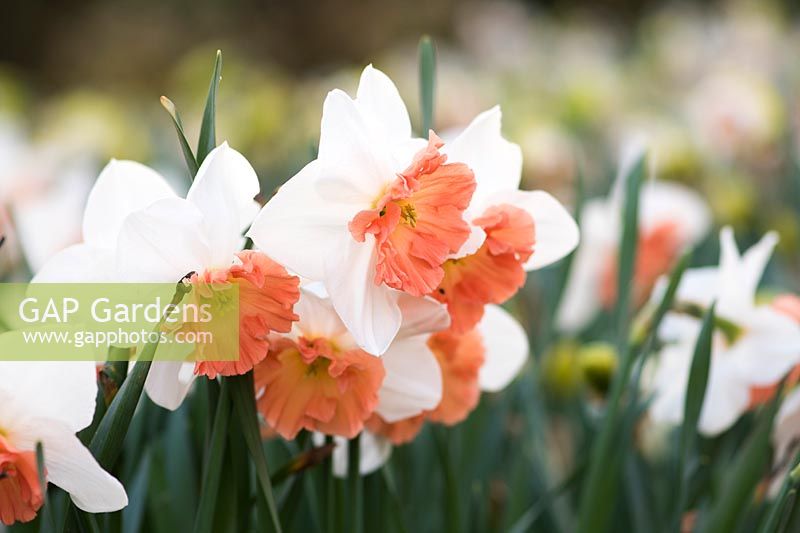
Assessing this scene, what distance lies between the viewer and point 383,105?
23.4 inches

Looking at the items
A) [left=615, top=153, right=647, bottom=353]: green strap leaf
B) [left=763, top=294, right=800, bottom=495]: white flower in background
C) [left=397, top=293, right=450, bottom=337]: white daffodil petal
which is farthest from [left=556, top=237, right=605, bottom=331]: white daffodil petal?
[left=397, top=293, right=450, bottom=337]: white daffodil petal

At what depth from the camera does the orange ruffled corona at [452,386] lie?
2.17 ft

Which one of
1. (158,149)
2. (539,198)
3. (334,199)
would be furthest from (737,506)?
(158,149)

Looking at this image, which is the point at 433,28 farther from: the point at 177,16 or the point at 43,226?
the point at 43,226

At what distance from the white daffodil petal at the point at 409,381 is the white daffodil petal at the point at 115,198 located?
181mm

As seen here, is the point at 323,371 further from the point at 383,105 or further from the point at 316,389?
the point at 383,105

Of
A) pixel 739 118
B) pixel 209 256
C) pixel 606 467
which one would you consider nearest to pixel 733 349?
pixel 606 467

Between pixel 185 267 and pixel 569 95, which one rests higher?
pixel 569 95

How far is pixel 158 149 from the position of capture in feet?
A: 7.92

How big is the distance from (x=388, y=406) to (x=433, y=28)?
5.85 metres

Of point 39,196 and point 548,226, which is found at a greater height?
point 39,196

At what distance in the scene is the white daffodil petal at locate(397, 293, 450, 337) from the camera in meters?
0.59

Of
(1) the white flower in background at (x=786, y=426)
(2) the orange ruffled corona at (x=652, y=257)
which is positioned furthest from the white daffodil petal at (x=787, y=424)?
(2) the orange ruffled corona at (x=652, y=257)

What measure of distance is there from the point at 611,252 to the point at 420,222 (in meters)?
0.83
